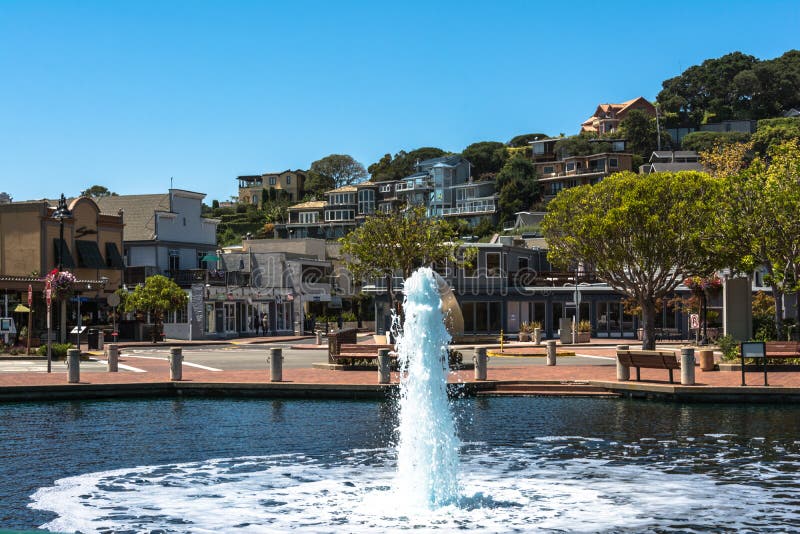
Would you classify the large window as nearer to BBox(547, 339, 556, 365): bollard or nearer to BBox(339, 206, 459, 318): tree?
BBox(339, 206, 459, 318): tree

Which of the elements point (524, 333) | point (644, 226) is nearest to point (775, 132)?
point (524, 333)

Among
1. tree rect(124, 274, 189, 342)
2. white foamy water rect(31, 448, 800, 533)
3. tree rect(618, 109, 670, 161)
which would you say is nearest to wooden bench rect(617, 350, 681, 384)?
white foamy water rect(31, 448, 800, 533)

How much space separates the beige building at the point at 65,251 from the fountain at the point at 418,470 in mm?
33847

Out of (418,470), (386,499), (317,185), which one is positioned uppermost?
(317,185)

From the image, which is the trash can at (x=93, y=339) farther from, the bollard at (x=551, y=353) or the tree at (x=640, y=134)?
the tree at (x=640, y=134)

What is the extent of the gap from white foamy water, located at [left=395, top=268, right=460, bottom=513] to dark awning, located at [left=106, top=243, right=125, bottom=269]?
5790cm

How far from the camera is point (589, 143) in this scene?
170125mm

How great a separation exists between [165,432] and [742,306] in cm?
2613

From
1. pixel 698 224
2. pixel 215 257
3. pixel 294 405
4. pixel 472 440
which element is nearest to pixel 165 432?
pixel 294 405

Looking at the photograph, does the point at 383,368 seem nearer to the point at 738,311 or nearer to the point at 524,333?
the point at 738,311

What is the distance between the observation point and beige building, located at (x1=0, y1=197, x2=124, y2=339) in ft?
190

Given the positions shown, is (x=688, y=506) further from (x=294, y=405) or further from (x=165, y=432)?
(x=294, y=405)

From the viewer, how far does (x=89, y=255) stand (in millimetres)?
67625

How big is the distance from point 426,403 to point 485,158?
6916 inches
